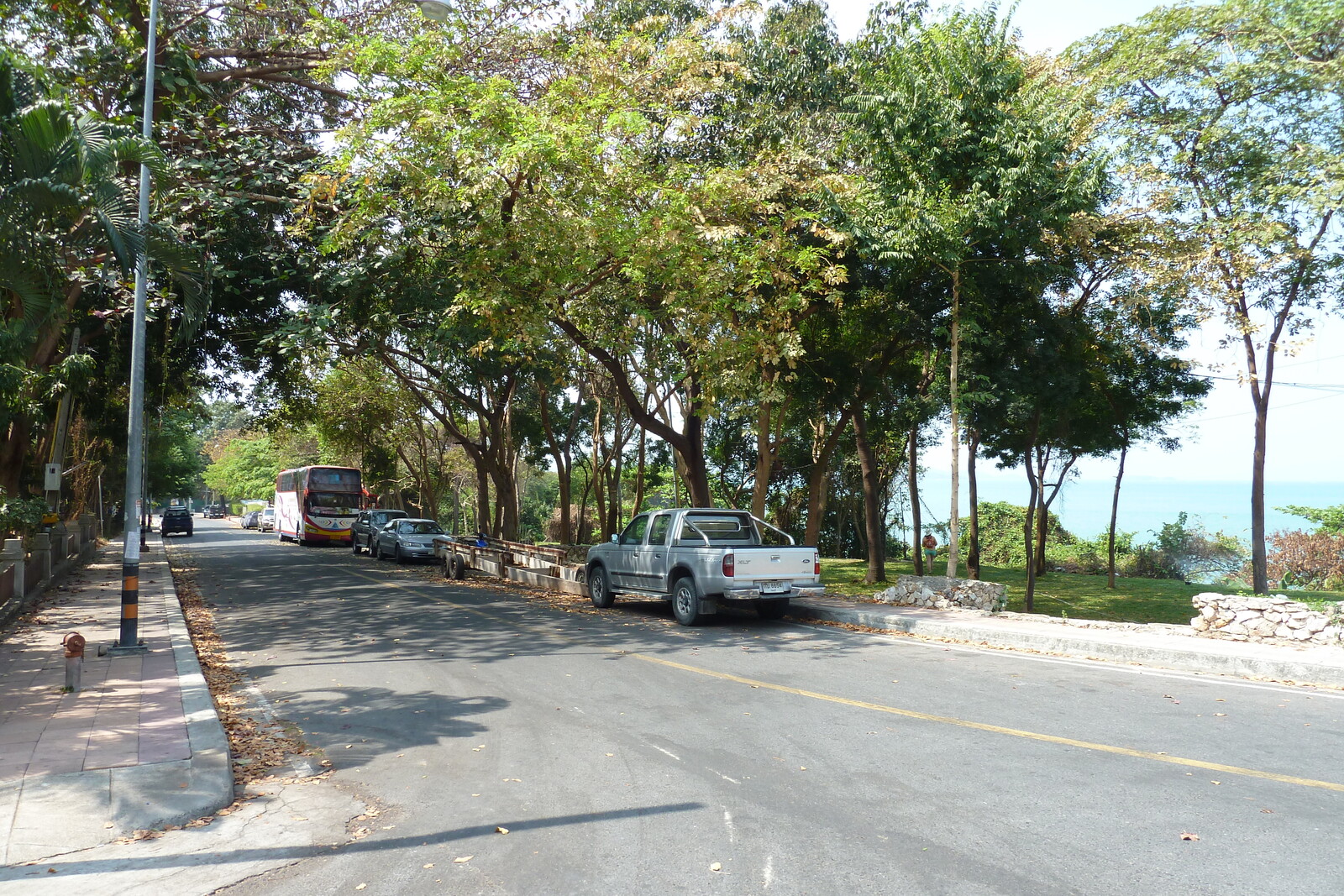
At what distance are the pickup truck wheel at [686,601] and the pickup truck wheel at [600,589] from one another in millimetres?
2215

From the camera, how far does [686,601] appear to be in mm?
13812

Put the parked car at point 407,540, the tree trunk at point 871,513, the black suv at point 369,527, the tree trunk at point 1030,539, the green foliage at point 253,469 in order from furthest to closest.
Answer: the green foliage at point 253,469, the black suv at point 369,527, the parked car at point 407,540, the tree trunk at point 871,513, the tree trunk at point 1030,539

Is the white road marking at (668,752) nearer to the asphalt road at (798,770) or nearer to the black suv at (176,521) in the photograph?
the asphalt road at (798,770)

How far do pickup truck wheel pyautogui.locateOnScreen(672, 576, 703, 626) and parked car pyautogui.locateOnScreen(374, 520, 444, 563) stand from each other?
15.7m

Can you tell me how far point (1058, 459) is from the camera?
26.2 m

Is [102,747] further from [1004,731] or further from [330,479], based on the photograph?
[330,479]

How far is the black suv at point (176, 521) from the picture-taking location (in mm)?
48688

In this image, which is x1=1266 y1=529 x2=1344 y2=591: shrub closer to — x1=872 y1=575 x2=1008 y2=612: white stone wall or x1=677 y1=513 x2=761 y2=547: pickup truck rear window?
x1=872 y1=575 x2=1008 y2=612: white stone wall

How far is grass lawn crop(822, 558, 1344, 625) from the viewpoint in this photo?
21.4m

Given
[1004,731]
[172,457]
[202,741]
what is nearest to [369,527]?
[202,741]

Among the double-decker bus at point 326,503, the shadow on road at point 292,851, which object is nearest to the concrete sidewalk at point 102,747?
the shadow on road at point 292,851

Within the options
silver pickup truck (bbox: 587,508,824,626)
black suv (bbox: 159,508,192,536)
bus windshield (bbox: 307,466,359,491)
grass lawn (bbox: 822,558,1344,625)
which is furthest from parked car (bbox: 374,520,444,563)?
black suv (bbox: 159,508,192,536)

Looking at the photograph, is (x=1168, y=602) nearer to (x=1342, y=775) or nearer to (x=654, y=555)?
(x=654, y=555)

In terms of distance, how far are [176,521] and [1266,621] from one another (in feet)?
168
